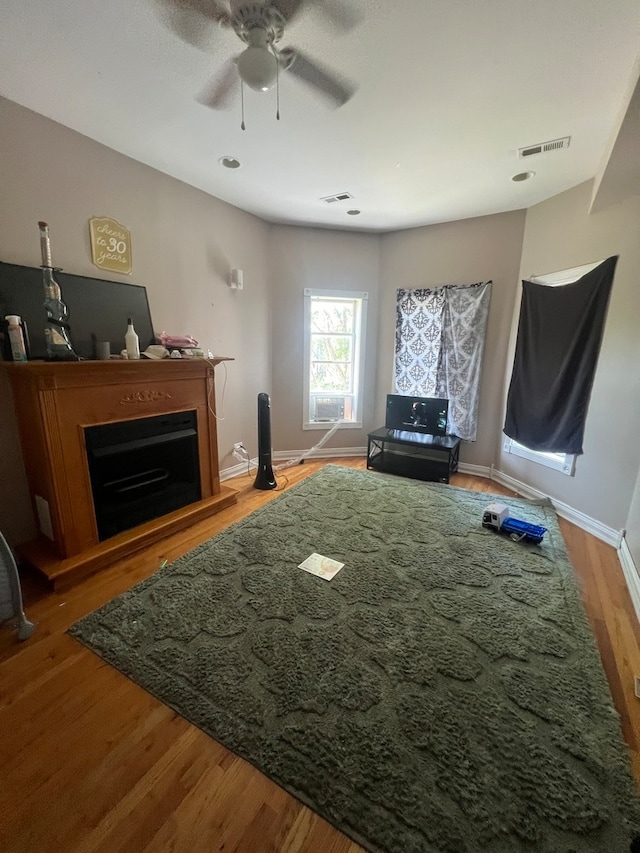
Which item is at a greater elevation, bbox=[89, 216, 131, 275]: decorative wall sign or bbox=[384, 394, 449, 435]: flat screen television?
bbox=[89, 216, 131, 275]: decorative wall sign

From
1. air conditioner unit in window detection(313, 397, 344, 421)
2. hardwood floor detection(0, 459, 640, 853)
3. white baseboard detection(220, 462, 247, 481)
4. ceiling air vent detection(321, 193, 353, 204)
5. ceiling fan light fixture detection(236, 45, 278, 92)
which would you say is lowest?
hardwood floor detection(0, 459, 640, 853)

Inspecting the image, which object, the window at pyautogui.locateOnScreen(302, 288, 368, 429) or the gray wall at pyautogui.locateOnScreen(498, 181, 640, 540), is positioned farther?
the window at pyautogui.locateOnScreen(302, 288, 368, 429)

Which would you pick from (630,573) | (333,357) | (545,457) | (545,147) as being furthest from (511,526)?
(333,357)

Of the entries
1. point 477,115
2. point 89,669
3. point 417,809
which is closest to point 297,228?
point 477,115

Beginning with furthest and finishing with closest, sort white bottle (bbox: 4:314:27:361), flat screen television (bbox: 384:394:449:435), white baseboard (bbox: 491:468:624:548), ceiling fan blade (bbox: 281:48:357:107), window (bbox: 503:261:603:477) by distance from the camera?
flat screen television (bbox: 384:394:449:435), window (bbox: 503:261:603:477), white baseboard (bbox: 491:468:624:548), white bottle (bbox: 4:314:27:361), ceiling fan blade (bbox: 281:48:357:107)

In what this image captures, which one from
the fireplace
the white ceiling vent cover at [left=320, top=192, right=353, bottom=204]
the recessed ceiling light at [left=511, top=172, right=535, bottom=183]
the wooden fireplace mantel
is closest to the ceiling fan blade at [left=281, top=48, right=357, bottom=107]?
the white ceiling vent cover at [left=320, top=192, right=353, bottom=204]

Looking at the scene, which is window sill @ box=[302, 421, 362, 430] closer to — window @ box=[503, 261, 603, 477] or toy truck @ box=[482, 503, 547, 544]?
window @ box=[503, 261, 603, 477]

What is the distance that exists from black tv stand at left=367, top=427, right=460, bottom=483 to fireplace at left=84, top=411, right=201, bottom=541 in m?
2.01

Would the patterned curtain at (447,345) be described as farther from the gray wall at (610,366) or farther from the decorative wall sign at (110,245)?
the decorative wall sign at (110,245)

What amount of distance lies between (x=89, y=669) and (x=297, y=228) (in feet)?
13.5

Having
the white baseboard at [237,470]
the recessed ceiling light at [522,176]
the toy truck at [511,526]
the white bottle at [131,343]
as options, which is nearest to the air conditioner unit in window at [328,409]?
the white baseboard at [237,470]

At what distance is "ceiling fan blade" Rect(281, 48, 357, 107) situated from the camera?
5.03 feet

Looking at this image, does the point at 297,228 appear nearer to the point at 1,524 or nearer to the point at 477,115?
the point at 477,115

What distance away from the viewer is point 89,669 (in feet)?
4.80
